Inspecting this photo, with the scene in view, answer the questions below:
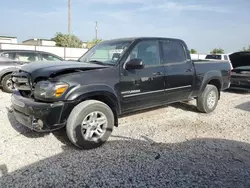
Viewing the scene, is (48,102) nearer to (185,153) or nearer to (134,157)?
(134,157)

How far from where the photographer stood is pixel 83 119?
359cm

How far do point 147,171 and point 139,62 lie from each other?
188cm

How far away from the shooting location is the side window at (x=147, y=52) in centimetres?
442

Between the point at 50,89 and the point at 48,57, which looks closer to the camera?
the point at 50,89

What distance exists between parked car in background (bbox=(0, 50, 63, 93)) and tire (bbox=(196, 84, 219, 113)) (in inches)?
216

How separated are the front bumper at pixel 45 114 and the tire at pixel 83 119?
0.38ft

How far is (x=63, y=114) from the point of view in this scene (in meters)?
3.45

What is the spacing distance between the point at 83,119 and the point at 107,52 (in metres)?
1.66

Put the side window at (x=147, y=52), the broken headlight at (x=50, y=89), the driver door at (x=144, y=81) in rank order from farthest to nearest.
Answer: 1. the side window at (x=147, y=52)
2. the driver door at (x=144, y=81)
3. the broken headlight at (x=50, y=89)

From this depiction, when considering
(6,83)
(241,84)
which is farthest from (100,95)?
(241,84)

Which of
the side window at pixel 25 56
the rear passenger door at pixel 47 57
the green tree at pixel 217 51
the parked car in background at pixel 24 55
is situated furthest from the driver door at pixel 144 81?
the green tree at pixel 217 51

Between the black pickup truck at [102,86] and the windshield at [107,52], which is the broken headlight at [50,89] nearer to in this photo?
the black pickup truck at [102,86]

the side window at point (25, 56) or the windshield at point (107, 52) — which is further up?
the side window at point (25, 56)

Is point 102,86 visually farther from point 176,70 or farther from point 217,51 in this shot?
point 217,51
